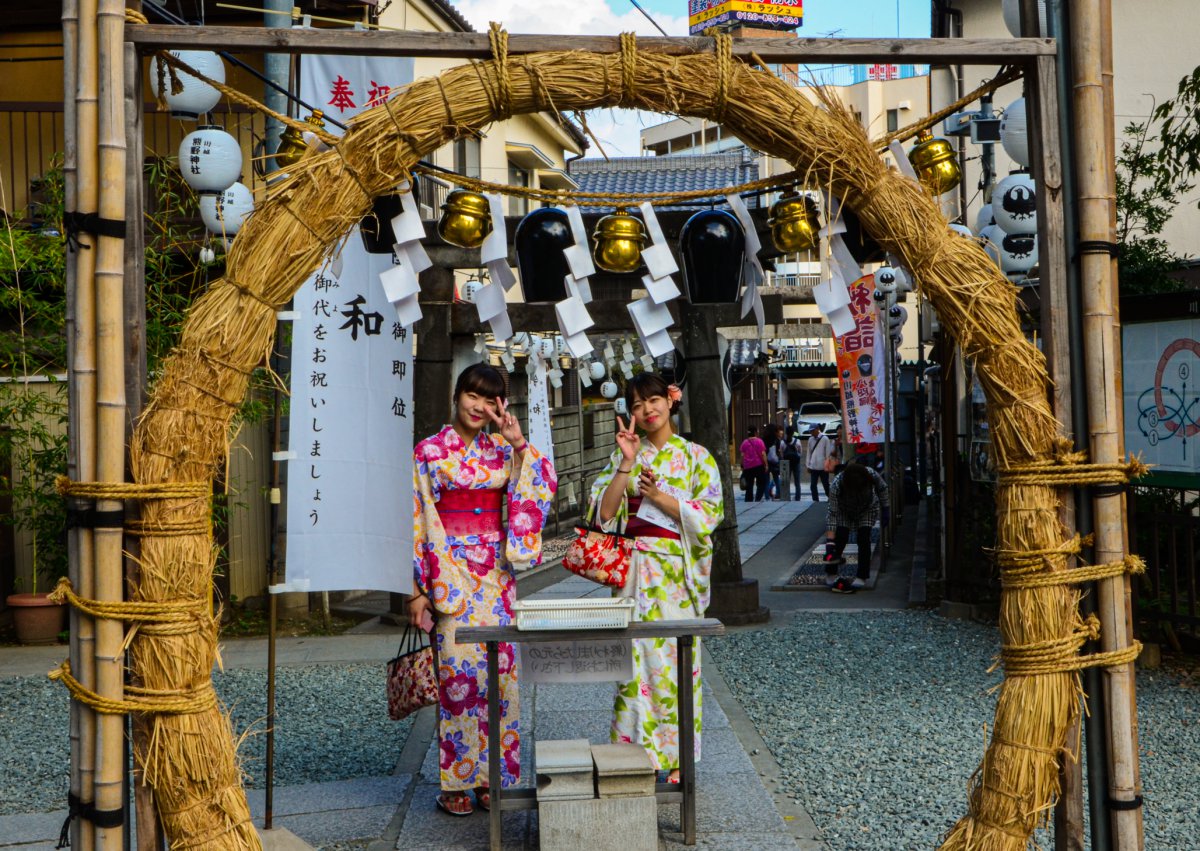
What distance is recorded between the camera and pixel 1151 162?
9.10 m

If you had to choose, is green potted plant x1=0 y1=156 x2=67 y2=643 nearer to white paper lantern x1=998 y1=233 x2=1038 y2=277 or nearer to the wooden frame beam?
the wooden frame beam

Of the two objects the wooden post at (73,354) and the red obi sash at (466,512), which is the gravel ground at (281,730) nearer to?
the red obi sash at (466,512)

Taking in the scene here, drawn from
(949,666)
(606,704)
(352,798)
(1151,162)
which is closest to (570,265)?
(352,798)

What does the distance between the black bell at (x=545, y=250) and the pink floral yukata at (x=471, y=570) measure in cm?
93

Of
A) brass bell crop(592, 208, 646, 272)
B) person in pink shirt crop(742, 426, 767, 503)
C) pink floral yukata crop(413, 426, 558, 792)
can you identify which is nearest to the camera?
brass bell crop(592, 208, 646, 272)

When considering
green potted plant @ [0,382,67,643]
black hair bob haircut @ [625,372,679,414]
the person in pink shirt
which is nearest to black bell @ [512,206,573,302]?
black hair bob haircut @ [625,372,679,414]

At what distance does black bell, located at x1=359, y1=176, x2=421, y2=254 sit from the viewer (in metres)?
4.46

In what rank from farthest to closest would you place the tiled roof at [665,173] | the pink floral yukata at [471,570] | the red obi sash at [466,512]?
the tiled roof at [665,173] → the red obi sash at [466,512] → the pink floral yukata at [471,570]

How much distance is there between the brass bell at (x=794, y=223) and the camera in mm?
4871

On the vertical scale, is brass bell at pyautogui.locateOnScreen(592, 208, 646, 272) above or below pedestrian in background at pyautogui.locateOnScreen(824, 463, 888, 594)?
above

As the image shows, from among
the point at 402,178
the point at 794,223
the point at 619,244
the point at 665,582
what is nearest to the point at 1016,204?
the point at 794,223

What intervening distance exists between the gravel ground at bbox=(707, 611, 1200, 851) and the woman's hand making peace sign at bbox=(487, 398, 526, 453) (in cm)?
222

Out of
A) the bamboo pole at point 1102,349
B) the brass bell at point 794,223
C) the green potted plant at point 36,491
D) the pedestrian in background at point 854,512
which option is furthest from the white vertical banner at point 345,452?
the pedestrian in background at point 854,512

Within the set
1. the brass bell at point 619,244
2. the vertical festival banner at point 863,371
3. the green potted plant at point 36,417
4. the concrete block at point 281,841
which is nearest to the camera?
the concrete block at point 281,841
